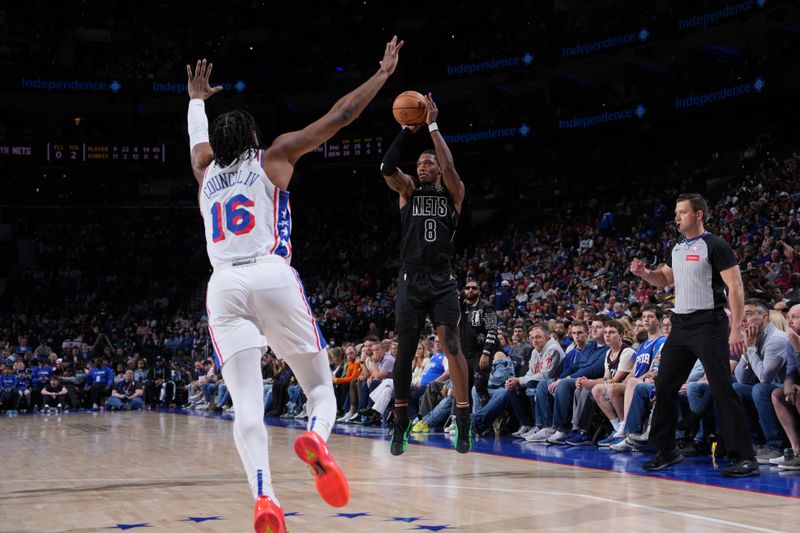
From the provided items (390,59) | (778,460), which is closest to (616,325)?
(778,460)

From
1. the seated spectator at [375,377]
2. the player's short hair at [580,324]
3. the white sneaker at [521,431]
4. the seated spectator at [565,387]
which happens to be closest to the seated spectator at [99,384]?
the seated spectator at [375,377]

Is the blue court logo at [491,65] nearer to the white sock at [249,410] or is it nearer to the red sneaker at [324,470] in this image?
the white sock at [249,410]

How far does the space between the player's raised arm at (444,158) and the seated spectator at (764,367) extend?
2885mm

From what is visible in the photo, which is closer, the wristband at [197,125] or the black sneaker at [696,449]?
the wristband at [197,125]

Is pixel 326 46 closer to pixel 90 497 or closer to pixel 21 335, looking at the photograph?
pixel 21 335

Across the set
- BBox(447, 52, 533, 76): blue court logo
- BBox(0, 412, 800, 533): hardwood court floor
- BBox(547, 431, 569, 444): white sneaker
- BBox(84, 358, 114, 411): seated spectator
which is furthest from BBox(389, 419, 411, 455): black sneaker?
BBox(447, 52, 533, 76): blue court logo

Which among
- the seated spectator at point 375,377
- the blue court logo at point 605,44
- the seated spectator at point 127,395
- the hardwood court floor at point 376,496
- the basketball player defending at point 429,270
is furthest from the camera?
the blue court logo at point 605,44

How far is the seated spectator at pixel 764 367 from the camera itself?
730cm

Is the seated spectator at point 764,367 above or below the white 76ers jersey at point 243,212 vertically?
below

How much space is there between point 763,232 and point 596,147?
13116 mm

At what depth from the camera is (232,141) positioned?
419 cm

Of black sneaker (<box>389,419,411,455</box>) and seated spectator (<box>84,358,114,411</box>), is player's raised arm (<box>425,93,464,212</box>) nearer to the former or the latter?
black sneaker (<box>389,419,411,455</box>)

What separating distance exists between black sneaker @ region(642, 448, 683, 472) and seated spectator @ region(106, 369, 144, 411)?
600 inches

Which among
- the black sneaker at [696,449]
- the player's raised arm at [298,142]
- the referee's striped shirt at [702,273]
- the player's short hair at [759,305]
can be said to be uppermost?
the player's raised arm at [298,142]
